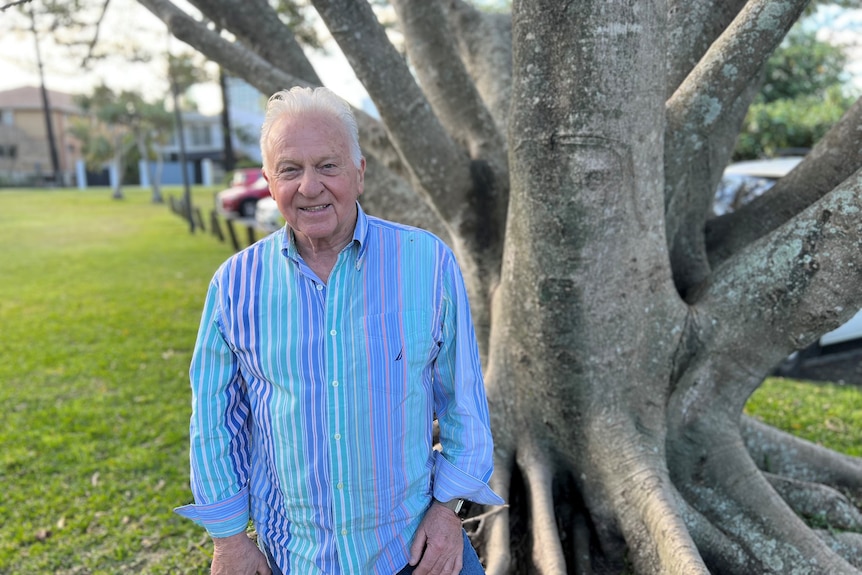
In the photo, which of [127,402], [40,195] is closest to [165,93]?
[40,195]

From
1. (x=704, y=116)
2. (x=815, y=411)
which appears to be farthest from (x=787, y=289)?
(x=815, y=411)

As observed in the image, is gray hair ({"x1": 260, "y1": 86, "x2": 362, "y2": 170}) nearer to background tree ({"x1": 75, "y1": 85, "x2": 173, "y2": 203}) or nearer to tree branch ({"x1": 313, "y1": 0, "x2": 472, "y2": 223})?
tree branch ({"x1": 313, "y1": 0, "x2": 472, "y2": 223})

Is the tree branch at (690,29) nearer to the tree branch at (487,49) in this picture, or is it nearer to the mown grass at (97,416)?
the tree branch at (487,49)

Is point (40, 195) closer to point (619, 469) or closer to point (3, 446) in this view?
point (3, 446)

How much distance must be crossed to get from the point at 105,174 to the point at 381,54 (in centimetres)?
5794

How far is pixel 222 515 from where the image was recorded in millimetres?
1958

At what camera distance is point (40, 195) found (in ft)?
127

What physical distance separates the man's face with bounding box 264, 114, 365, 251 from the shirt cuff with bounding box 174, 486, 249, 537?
775 mm

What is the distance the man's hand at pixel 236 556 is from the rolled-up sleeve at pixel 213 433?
0.03m

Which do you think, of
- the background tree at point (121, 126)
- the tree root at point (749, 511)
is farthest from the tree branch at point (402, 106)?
the background tree at point (121, 126)

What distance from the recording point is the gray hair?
6.23ft

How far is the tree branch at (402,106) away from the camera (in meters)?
3.32

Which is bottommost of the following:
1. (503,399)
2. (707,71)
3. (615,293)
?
(503,399)

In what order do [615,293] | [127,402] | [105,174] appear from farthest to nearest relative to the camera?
[105,174], [127,402], [615,293]
